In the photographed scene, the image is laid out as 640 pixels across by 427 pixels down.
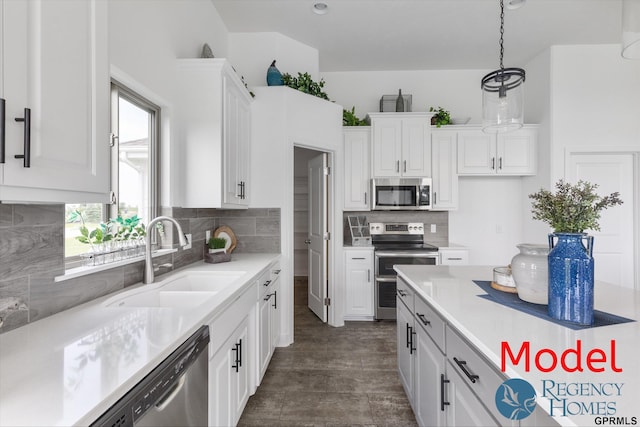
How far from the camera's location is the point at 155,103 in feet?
6.82

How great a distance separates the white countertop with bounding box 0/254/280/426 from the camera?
2.19ft

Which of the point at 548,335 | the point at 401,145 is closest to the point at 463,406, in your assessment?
the point at 548,335

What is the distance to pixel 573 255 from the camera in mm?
1081

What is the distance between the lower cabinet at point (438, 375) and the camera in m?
1.03

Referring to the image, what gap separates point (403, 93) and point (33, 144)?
436cm

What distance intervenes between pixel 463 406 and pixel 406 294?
88cm

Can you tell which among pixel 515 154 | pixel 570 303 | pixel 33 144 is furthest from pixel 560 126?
pixel 33 144

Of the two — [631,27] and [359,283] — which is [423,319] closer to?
[631,27]

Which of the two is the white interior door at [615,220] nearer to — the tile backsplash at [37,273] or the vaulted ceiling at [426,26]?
the vaulted ceiling at [426,26]

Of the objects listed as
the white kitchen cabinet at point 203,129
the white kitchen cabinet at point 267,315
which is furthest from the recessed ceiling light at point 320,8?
the white kitchen cabinet at point 267,315

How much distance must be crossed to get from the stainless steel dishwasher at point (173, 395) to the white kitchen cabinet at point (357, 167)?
2.96 metres

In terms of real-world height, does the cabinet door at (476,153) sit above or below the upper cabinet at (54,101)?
above

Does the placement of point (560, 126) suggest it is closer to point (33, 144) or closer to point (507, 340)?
point (507, 340)

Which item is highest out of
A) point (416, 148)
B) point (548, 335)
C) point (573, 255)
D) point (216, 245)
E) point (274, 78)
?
point (274, 78)
